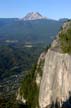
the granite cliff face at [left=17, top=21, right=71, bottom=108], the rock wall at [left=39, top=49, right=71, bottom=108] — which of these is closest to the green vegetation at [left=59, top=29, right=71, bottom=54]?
the granite cliff face at [left=17, top=21, right=71, bottom=108]

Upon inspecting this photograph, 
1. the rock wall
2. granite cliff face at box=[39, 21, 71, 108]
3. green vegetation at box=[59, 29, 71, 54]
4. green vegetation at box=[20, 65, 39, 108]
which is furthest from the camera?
green vegetation at box=[20, 65, 39, 108]

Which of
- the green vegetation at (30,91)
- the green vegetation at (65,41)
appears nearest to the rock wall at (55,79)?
the green vegetation at (65,41)

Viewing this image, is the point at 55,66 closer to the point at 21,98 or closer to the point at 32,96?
the point at 32,96

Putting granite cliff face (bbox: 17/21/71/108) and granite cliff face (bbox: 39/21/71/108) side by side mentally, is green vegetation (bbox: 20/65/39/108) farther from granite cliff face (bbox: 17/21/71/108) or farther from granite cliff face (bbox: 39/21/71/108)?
granite cliff face (bbox: 39/21/71/108)

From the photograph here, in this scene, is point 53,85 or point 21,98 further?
point 21,98

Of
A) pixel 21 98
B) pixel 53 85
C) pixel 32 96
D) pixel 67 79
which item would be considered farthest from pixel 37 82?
pixel 67 79
